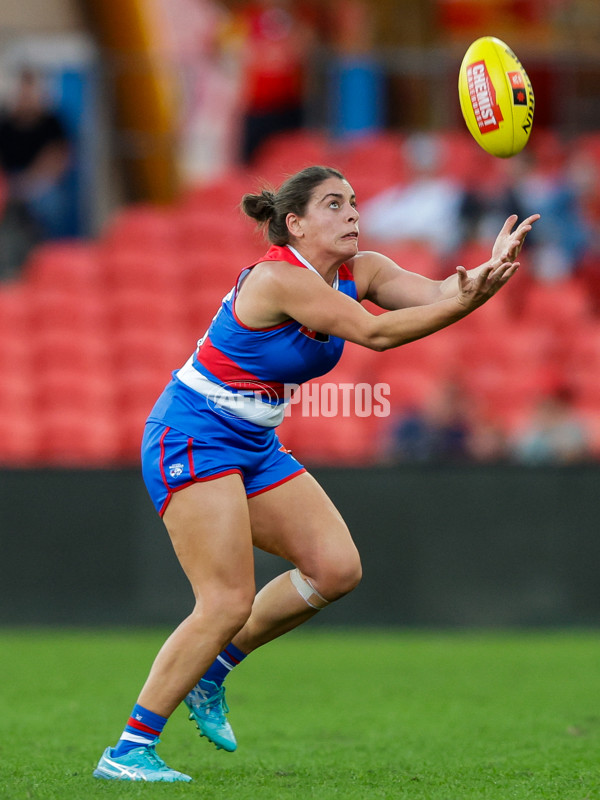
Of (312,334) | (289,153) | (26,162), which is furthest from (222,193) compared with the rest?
(312,334)

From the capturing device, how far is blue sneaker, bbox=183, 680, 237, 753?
199 inches

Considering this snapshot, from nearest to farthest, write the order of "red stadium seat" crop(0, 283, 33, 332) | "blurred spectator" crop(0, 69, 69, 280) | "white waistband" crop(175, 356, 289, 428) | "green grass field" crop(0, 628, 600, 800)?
"green grass field" crop(0, 628, 600, 800) < "white waistband" crop(175, 356, 289, 428) < "red stadium seat" crop(0, 283, 33, 332) < "blurred spectator" crop(0, 69, 69, 280)

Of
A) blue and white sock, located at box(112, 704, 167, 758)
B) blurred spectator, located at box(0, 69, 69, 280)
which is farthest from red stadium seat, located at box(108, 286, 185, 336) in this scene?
blue and white sock, located at box(112, 704, 167, 758)

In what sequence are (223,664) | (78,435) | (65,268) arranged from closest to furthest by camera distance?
(223,664) → (78,435) → (65,268)

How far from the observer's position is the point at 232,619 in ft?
15.2

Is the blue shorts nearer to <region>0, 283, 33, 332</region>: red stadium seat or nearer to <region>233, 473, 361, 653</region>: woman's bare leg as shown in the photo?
→ <region>233, 473, 361, 653</region>: woman's bare leg

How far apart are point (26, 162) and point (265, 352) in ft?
31.4

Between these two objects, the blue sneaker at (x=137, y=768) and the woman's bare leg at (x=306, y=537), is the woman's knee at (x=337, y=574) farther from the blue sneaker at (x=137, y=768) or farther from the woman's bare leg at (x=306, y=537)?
the blue sneaker at (x=137, y=768)

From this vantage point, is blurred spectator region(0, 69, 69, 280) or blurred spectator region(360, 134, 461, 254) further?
blurred spectator region(0, 69, 69, 280)

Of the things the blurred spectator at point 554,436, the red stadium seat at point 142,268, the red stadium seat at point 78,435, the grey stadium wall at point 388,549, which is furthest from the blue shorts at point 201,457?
the red stadium seat at point 142,268

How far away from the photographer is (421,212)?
12875mm

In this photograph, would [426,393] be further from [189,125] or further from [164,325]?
[189,125]

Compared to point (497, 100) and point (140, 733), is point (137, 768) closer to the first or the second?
point (140, 733)

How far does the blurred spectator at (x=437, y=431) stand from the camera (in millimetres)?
10484
